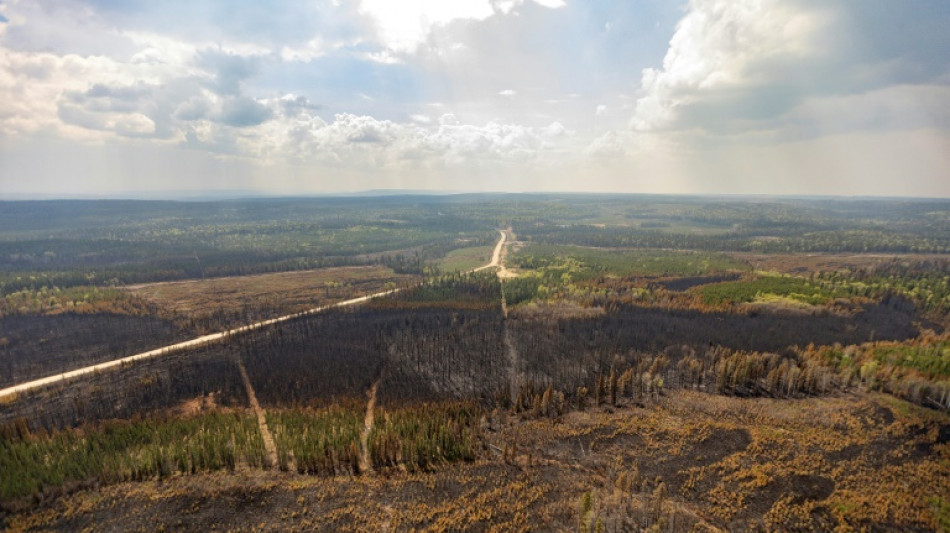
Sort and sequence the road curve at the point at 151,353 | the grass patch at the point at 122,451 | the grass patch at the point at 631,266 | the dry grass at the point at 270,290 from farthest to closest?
1. the grass patch at the point at 631,266
2. the dry grass at the point at 270,290
3. the road curve at the point at 151,353
4. the grass patch at the point at 122,451

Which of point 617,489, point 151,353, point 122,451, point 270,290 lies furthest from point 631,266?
point 122,451

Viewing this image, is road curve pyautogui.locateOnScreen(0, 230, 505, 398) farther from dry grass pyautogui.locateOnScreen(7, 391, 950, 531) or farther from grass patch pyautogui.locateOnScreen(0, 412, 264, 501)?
dry grass pyautogui.locateOnScreen(7, 391, 950, 531)

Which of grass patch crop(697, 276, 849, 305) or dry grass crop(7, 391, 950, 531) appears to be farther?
grass patch crop(697, 276, 849, 305)

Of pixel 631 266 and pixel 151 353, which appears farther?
pixel 631 266

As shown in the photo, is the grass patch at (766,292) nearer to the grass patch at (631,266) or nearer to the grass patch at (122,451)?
the grass patch at (631,266)

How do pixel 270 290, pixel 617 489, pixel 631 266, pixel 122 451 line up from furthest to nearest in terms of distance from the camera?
pixel 631 266 < pixel 270 290 < pixel 122 451 < pixel 617 489

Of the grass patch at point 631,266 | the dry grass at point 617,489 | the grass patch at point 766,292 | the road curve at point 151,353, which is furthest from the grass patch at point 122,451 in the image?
the grass patch at point 631,266

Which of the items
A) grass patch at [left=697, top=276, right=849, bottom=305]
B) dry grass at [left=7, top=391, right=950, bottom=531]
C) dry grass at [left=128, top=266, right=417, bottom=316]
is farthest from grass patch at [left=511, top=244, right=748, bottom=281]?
dry grass at [left=7, top=391, right=950, bottom=531]

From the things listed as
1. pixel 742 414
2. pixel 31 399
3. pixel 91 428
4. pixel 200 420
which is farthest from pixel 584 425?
pixel 31 399

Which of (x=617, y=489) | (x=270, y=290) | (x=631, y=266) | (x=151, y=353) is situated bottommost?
(x=151, y=353)

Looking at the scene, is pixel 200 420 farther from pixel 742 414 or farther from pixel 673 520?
pixel 742 414

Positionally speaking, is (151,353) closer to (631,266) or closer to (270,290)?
(270,290)

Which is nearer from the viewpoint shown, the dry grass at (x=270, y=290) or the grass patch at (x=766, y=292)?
the grass patch at (x=766, y=292)
